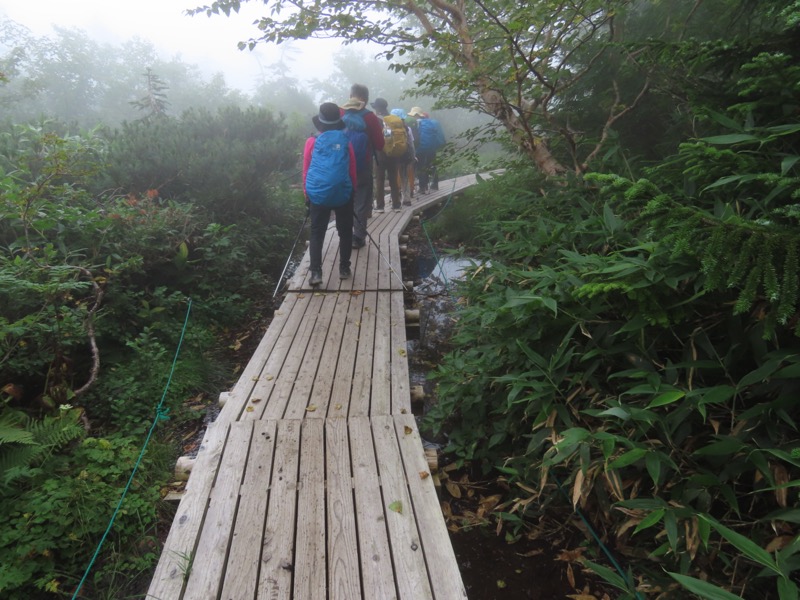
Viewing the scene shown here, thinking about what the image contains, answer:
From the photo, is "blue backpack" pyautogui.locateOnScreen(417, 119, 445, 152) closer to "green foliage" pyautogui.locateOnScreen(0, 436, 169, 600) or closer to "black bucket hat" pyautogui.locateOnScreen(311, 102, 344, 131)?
"black bucket hat" pyautogui.locateOnScreen(311, 102, 344, 131)

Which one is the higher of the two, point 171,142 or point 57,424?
point 171,142

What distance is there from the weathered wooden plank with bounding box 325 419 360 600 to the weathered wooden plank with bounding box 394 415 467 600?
1.08 feet

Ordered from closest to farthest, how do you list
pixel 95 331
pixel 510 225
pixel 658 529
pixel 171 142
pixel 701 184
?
pixel 658 529
pixel 701 184
pixel 95 331
pixel 510 225
pixel 171 142

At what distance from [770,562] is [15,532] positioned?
11.4 ft

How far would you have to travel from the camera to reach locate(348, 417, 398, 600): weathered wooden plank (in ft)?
6.19

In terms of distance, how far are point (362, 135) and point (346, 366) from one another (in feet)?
10.7

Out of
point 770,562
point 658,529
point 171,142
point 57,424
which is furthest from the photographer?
point 171,142

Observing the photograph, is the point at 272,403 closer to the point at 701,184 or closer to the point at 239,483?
the point at 239,483

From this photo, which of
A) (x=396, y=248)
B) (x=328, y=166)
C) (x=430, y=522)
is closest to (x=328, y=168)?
(x=328, y=166)

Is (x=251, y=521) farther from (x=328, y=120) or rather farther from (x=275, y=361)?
(x=328, y=120)

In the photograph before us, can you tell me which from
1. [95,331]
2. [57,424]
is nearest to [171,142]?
[95,331]

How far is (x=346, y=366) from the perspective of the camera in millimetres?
3623

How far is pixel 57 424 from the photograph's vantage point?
2.97 m

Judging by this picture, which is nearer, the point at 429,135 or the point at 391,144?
the point at 391,144
